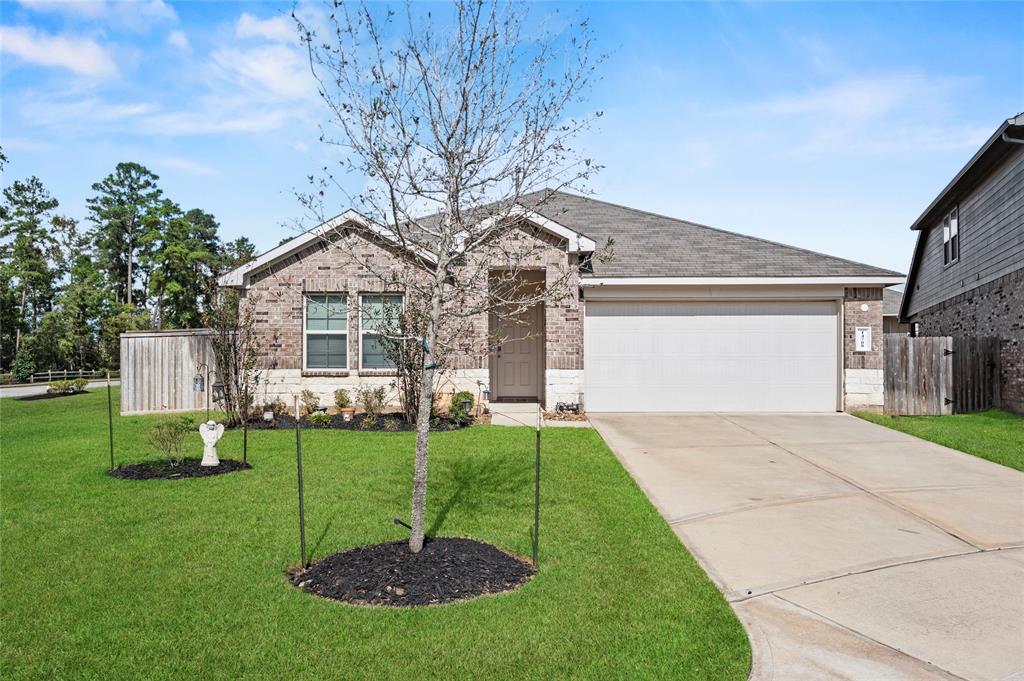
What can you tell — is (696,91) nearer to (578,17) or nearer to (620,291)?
(578,17)

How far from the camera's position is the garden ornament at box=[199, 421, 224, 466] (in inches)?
342

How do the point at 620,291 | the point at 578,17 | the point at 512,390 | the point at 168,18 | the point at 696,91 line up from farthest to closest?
the point at 512,390 < the point at 620,291 < the point at 696,91 < the point at 168,18 < the point at 578,17

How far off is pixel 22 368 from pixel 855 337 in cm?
3536

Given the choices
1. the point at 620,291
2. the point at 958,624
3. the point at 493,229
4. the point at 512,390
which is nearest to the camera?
the point at 958,624

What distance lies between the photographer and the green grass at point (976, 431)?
32.4 ft

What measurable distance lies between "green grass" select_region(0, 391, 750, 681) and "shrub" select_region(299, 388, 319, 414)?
4.28m

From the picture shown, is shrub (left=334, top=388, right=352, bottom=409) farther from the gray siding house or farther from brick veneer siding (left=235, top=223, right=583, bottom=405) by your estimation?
the gray siding house

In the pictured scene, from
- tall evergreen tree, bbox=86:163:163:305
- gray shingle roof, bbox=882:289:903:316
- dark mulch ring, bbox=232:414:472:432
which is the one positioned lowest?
dark mulch ring, bbox=232:414:472:432

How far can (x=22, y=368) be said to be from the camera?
31969 mm

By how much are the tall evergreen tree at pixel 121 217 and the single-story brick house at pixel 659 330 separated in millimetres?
42742

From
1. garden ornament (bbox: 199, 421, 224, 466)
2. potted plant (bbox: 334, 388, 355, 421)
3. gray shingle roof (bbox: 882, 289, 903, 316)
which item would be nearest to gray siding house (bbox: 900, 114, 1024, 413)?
gray shingle roof (bbox: 882, 289, 903, 316)

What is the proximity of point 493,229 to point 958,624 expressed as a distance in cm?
422

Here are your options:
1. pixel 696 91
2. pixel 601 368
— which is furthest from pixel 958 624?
pixel 601 368

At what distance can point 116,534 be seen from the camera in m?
6.08
